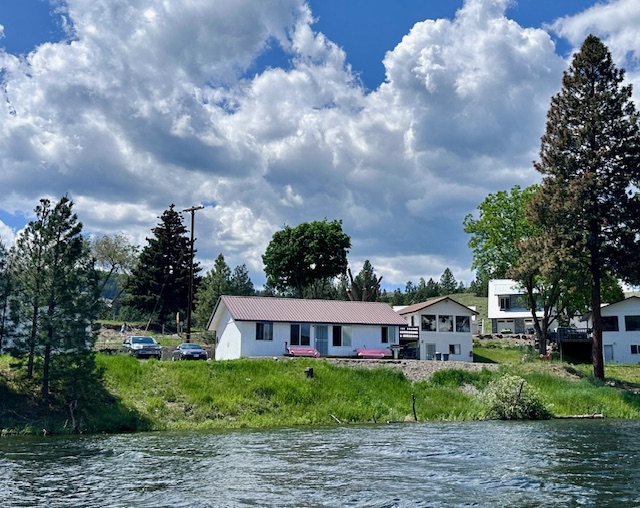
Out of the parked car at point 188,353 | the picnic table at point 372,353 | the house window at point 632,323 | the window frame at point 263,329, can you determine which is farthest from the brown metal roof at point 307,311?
the house window at point 632,323

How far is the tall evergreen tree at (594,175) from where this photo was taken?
152 feet

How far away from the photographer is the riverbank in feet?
108

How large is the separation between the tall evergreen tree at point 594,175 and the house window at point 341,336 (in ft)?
57.6

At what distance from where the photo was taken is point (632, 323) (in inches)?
2501

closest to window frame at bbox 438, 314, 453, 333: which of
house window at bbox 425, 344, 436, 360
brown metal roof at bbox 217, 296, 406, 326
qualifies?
house window at bbox 425, 344, 436, 360

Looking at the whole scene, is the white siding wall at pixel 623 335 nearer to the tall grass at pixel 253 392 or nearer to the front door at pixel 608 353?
the front door at pixel 608 353

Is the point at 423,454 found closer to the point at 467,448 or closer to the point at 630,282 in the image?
the point at 467,448

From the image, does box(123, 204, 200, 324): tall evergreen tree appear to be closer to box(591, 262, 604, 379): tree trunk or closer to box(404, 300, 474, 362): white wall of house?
box(404, 300, 474, 362): white wall of house

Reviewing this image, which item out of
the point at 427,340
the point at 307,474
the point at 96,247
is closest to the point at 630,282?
the point at 427,340

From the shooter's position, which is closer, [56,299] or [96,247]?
[56,299]

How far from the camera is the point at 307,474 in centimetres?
1936

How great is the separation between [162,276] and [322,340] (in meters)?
35.4

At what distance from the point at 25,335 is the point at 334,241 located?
2036 inches

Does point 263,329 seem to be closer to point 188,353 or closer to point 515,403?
point 188,353
